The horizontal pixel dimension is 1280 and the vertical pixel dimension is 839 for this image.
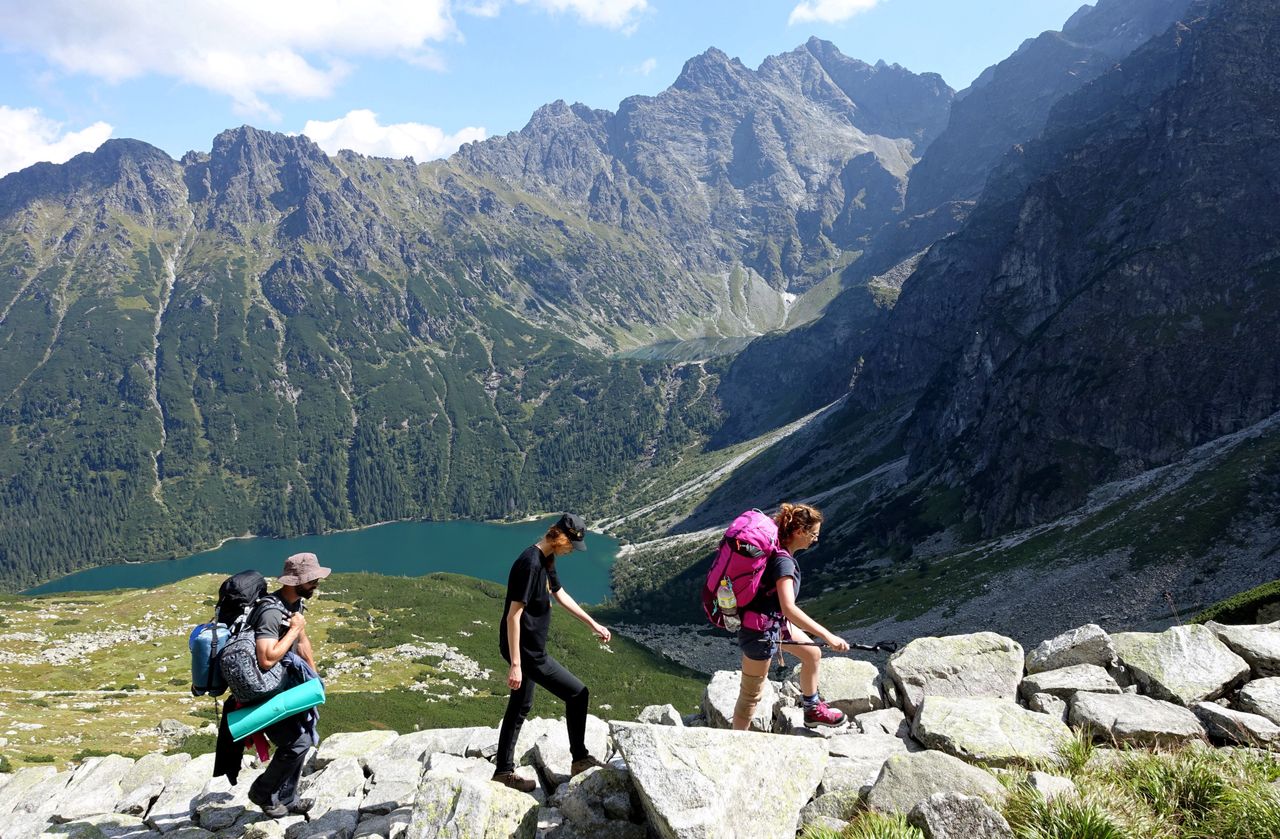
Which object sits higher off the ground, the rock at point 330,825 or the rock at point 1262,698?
the rock at point 1262,698

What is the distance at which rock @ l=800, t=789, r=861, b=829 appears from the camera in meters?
8.37

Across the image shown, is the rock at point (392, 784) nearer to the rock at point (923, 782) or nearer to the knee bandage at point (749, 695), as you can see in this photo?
the knee bandage at point (749, 695)

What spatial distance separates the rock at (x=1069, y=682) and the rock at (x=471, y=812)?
9.84 m

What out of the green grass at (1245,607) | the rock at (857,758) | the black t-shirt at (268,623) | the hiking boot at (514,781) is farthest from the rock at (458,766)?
the green grass at (1245,607)

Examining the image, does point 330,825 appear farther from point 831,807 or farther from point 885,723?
point 885,723

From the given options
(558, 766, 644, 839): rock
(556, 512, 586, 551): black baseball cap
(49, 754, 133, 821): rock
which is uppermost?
(556, 512, 586, 551): black baseball cap

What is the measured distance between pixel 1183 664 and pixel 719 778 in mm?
10077

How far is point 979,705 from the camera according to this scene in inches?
445

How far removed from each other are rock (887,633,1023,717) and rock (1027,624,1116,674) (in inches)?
27.2

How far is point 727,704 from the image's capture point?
14023mm

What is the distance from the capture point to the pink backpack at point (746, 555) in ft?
34.6

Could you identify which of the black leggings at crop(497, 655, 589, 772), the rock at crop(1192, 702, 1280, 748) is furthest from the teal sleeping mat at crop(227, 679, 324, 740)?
the rock at crop(1192, 702, 1280, 748)

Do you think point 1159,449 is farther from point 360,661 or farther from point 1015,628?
point 360,661

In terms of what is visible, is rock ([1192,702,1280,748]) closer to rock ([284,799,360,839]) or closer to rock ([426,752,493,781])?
rock ([426,752,493,781])
